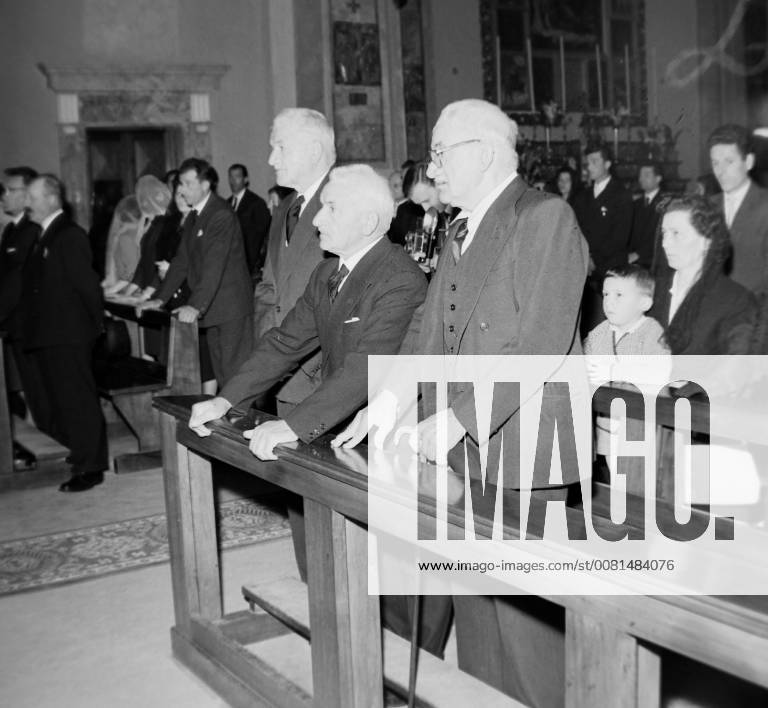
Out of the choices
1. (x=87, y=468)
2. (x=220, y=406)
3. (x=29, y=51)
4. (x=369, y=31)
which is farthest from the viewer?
(x=369, y=31)

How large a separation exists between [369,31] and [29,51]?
14.8 ft

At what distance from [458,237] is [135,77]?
447 inches

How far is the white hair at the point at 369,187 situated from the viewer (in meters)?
3.16

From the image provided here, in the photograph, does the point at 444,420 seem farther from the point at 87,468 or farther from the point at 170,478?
the point at 87,468

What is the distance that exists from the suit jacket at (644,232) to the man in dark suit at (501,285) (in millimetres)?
6012

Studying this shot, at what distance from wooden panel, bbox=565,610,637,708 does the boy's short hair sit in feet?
8.13

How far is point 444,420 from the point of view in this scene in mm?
2639

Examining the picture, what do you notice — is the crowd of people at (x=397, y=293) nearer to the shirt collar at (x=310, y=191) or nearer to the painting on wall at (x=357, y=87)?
the shirt collar at (x=310, y=191)

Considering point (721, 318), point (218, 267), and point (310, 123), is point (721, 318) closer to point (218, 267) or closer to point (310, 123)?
point (310, 123)

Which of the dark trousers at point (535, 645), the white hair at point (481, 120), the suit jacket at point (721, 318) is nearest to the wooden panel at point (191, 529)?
the dark trousers at point (535, 645)

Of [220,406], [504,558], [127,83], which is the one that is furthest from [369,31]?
[504,558]

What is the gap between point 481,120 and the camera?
263cm

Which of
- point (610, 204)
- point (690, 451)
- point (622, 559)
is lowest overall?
point (690, 451)

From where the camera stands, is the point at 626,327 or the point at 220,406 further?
the point at 626,327
